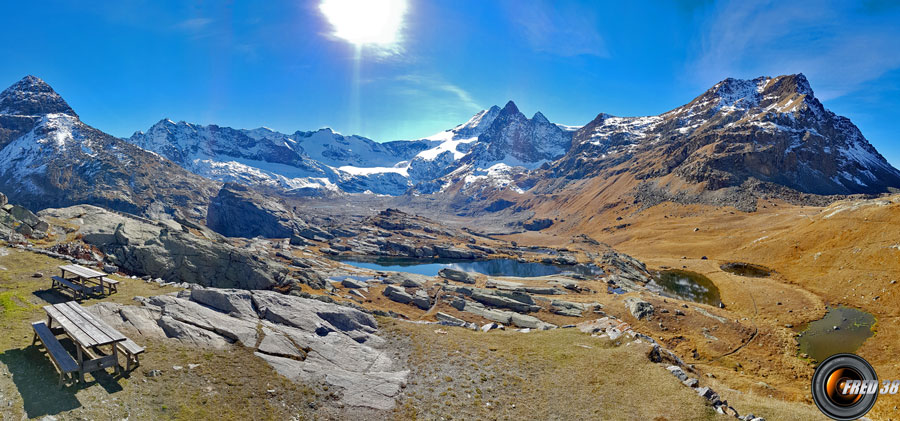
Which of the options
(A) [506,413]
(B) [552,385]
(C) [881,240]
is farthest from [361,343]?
(C) [881,240]

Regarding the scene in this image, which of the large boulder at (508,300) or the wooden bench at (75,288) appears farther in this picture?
the large boulder at (508,300)

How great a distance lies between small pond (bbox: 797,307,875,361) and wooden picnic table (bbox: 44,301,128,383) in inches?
2246

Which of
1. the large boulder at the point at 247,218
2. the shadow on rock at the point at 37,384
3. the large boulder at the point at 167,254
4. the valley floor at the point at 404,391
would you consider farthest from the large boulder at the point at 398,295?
the large boulder at the point at 247,218

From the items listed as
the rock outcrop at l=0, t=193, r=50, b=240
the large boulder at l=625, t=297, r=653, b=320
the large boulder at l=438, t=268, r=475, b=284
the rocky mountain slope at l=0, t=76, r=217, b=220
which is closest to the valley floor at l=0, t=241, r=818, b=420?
the rock outcrop at l=0, t=193, r=50, b=240

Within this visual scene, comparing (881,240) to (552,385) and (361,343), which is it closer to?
(552,385)

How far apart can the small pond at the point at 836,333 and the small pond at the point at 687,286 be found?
1651 centimetres

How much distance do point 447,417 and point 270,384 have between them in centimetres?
876

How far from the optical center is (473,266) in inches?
5059

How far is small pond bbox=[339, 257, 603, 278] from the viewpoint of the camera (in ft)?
364

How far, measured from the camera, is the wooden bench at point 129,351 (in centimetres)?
1460

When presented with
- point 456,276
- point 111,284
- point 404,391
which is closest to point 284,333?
point 404,391

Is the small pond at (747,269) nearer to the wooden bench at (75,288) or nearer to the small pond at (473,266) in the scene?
the small pond at (473,266)

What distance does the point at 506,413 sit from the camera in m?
17.4

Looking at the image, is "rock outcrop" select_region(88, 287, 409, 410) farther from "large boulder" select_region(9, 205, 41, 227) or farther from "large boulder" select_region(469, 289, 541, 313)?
"large boulder" select_region(469, 289, 541, 313)
